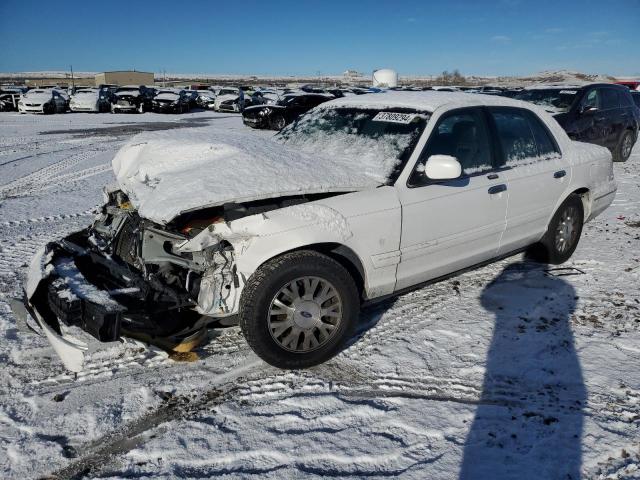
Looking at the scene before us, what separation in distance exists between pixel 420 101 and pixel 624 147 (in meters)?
9.25

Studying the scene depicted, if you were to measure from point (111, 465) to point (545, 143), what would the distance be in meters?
4.16

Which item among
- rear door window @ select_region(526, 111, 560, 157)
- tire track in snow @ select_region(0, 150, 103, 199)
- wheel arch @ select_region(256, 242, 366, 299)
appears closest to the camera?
wheel arch @ select_region(256, 242, 366, 299)

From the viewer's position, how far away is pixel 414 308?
13.1ft

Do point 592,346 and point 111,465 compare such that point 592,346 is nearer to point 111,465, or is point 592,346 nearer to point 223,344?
point 223,344

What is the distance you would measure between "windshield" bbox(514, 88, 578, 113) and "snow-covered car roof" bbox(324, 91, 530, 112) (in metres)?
5.98

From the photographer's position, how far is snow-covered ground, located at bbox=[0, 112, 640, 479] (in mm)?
2354

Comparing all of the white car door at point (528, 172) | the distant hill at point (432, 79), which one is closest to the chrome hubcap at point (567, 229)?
the white car door at point (528, 172)

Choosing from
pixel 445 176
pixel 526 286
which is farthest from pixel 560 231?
pixel 445 176

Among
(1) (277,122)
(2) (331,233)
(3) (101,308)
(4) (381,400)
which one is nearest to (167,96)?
(1) (277,122)

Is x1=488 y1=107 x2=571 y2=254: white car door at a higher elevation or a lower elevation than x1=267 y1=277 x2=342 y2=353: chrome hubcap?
higher

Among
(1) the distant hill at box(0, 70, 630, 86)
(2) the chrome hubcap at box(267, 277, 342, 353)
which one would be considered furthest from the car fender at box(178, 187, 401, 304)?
(1) the distant hill at box(0, 70, 630, 86)

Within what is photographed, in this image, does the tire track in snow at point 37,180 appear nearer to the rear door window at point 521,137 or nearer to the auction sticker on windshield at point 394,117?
the auction sticker on windshield at point 394,117

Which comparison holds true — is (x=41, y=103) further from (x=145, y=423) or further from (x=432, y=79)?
(x=432, y=79)

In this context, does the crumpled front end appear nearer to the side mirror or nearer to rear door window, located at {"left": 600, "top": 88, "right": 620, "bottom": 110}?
the side mirror
